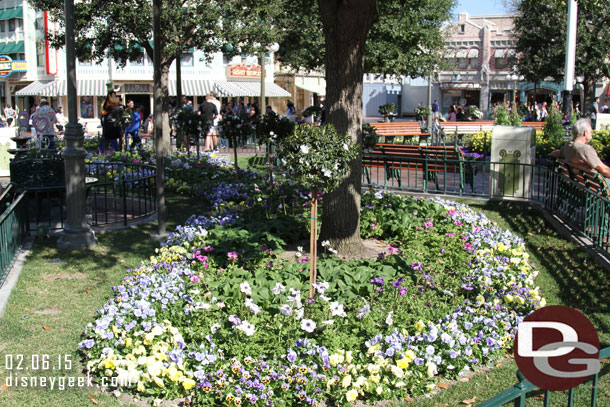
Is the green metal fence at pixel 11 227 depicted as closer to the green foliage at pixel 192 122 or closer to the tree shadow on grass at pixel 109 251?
the tree shadow on grass at pixel 109 251

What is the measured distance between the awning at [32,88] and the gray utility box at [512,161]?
115 feet

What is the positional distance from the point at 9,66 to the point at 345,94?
4091 cm

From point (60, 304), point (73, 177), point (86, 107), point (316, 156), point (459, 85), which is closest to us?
point (316, 156)

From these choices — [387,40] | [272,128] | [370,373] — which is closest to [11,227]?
[370,373]

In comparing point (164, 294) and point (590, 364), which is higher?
point (590, 364)

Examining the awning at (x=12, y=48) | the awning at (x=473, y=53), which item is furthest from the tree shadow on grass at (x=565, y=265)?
the awning at (x=473, y=53)

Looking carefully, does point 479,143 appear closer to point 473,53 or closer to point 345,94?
point 345,94

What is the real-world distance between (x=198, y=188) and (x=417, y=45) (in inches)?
732

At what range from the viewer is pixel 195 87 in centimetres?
4234

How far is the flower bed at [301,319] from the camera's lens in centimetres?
493

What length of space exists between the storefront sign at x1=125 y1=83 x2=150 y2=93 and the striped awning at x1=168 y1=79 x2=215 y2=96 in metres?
1.67

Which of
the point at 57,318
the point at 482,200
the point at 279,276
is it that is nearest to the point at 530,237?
the point at 482,200

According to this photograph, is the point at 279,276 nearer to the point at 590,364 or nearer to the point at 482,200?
the point at 590,364

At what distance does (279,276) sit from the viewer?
6.56m
